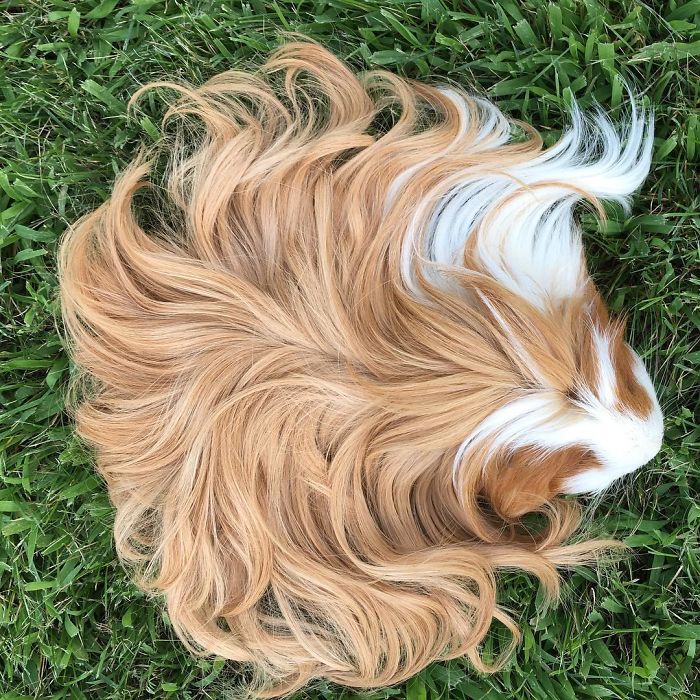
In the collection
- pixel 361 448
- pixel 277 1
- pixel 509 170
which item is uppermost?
pixel 277 1

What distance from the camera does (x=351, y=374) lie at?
2020 millimetres

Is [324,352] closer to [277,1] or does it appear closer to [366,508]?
[366,508]

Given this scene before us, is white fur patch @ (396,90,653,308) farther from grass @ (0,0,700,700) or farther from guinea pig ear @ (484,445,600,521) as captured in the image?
guinea pig ear @ (484,445,600,521)

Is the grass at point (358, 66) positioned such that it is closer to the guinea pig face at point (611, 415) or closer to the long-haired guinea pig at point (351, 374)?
the long-haired guinea pig at point (351, 374)

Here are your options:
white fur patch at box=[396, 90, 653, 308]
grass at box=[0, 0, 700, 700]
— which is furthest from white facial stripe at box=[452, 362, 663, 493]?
grass at box=[0, 0, 700, 700]

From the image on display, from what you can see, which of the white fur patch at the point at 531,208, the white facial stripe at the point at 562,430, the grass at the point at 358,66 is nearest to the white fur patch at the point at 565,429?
the white facial stripe at the point at 562,430

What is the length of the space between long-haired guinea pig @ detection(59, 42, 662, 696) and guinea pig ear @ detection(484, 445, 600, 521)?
0.03ft

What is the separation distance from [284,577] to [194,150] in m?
1.62

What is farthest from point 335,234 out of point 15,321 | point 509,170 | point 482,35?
point 15,321

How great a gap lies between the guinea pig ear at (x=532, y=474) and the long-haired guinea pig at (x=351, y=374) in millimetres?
10

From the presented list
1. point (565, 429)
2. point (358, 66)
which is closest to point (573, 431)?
point (565, 429)

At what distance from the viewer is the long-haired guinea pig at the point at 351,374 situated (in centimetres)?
204

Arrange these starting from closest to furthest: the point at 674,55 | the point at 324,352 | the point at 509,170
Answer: the point at 324,352 → the point at 509,170 → the point at 674,55

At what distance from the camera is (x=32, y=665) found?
9.36 ft
